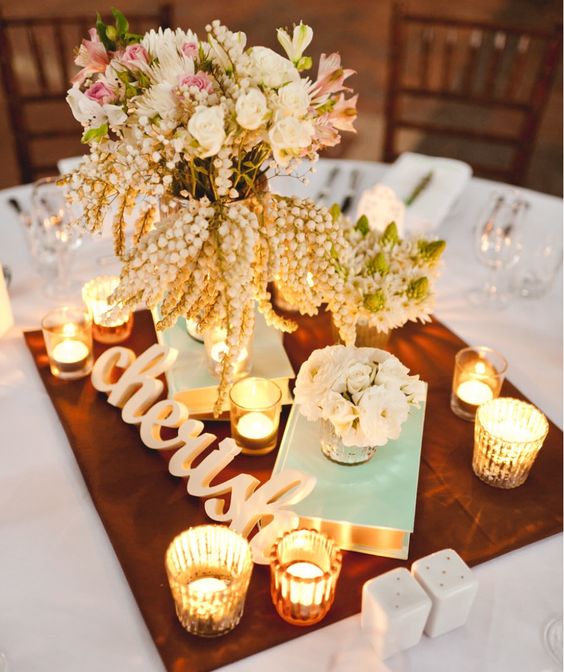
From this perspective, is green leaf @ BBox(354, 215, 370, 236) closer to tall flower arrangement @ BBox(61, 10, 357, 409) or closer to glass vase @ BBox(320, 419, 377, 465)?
tall flower arrangement @ BBox(61, 10, 357, 409)

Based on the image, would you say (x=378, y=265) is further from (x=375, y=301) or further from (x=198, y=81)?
(x=198, y=81)

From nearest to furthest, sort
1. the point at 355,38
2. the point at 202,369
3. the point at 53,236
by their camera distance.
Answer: the point at 202,369 → the point at 53,236 → the point at 355,38

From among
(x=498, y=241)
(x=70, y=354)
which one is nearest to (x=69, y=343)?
(x=70, y=354)

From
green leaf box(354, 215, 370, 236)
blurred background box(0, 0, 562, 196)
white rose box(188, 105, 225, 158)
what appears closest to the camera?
white rose box(188, 105, 225, 158)

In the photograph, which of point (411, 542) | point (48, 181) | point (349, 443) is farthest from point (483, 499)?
point (48, 181)

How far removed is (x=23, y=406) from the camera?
1525 millimetres

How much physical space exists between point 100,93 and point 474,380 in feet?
3.02

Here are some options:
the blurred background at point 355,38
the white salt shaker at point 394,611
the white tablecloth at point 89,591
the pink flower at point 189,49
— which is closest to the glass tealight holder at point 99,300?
the white tablecloth at point 89,591

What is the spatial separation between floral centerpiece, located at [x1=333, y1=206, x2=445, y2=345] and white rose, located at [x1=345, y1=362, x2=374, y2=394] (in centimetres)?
20

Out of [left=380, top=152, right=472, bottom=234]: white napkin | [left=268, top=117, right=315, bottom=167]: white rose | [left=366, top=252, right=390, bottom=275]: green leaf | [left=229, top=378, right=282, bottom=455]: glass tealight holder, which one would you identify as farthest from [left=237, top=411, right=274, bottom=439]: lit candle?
[left=380, top=152, right=472, bottom=234]: white napkin

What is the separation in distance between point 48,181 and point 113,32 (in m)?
0.71

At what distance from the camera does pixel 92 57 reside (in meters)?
→ 1.20

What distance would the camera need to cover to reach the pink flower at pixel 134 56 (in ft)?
3.67

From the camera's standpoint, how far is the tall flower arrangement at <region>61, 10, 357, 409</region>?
1.08m
